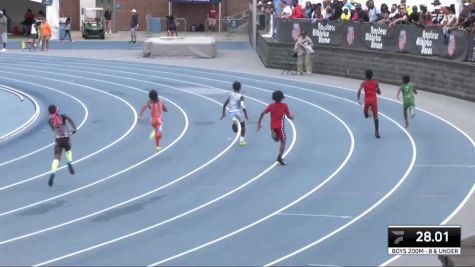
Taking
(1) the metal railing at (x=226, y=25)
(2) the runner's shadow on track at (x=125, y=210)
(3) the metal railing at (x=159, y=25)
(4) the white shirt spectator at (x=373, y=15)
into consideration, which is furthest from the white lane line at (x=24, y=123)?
(1) the metal railing at (x=226, y=25)

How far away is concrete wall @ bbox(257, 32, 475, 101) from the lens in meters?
28.7

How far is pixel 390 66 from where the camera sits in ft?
108

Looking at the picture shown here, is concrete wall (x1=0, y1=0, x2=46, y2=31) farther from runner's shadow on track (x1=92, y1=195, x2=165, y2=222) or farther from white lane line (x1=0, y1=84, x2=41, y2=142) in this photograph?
runner's shadow on track (x1=92, y1=195, x2=165, y2=222)

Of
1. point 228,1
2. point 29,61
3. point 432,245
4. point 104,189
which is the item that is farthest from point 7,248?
point 228,1

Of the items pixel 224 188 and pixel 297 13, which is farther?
pixel 297 13

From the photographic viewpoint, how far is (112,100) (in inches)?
1174

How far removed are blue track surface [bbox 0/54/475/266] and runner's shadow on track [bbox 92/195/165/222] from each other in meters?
0.03

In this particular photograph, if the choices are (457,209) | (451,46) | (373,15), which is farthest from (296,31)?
(457,209)

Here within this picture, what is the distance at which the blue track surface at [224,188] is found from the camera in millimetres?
13586

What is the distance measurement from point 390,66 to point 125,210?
18759mm

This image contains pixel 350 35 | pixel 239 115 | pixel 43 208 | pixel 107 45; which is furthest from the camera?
pixel 107 45

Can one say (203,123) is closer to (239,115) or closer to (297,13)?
(239,115)

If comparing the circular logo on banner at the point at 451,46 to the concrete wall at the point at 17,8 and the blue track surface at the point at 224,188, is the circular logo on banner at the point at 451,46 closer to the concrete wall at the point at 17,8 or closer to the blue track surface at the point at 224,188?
the blue track surface at the point at 224,188

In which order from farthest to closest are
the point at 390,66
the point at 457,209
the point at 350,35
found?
the point at 350,35, the point at 390,66, the point at 457,209
